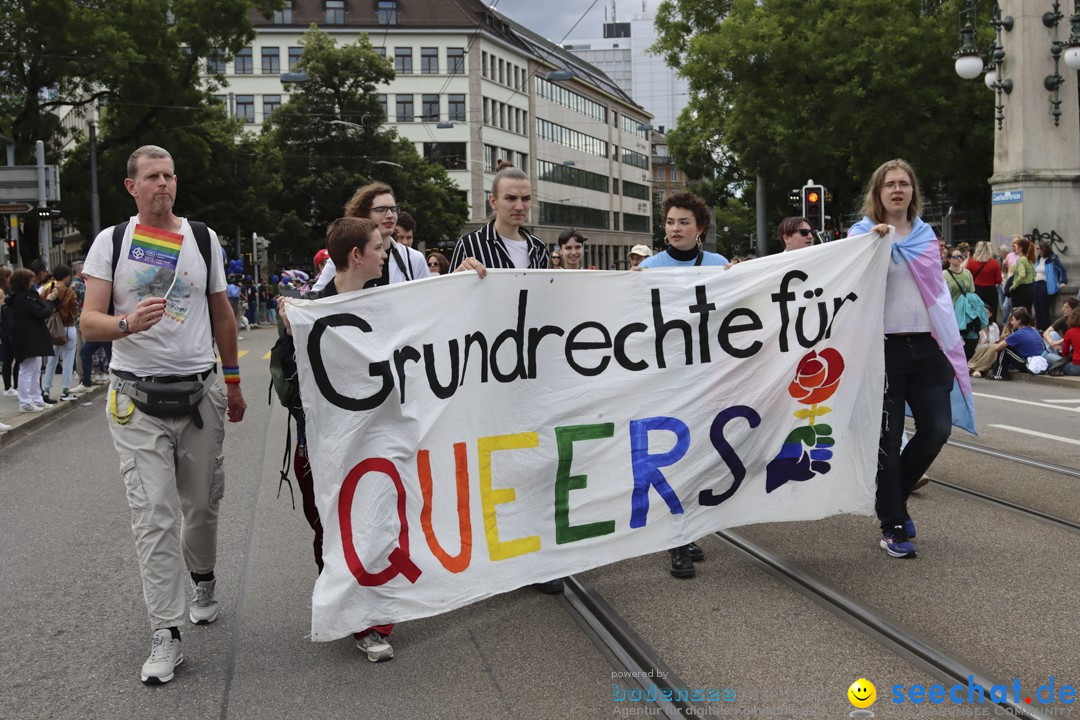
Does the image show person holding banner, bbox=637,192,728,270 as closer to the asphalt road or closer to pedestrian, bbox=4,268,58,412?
the asphalt road

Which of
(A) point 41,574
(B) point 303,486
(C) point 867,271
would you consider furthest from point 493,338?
(A) point 41,574

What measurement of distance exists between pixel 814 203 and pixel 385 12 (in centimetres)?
6445

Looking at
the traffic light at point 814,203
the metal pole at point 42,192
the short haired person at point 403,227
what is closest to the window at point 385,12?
the metal pole at point 42,192

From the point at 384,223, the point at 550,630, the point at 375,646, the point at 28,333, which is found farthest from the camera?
the point at 28,333

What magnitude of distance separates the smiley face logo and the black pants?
2018 millimetres

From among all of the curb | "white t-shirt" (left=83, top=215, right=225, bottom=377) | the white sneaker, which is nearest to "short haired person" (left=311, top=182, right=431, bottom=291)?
"white t-shirt" (left=83, top=215, right=225, bottom=377)

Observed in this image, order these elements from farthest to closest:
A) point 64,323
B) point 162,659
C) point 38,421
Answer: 1. point 64,323
2. point 38,421
3. point 162,659

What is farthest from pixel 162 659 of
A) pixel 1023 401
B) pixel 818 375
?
pixel 1023 401

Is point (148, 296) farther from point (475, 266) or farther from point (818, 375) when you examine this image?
point (818, 375)

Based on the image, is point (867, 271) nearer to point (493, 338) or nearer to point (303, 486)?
point (493, 338)

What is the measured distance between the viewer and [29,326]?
45.3 feet

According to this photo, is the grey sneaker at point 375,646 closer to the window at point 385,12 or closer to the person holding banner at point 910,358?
the person holding banner at point 910,358

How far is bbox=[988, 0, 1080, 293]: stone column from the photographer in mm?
19453

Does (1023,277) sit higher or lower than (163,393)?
higher
